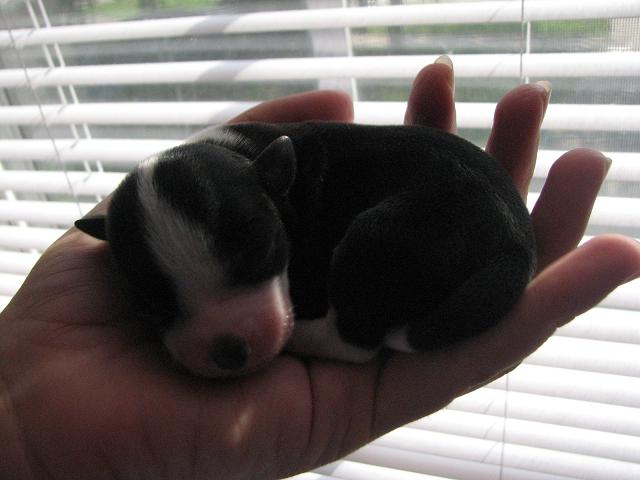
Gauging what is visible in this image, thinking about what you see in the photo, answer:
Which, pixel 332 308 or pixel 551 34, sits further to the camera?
pixel 551 34

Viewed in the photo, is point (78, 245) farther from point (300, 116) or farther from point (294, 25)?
point (294, 25)

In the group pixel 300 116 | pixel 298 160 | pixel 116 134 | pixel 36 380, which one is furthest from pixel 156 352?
pixel 116 134

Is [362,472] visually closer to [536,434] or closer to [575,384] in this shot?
[536,434]

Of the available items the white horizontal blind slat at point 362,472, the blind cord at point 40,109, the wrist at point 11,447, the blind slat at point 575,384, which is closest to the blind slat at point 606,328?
the blind slat at point 575,384

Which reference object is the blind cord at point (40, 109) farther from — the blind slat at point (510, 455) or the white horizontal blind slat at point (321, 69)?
the blind slat at point (510, 455)

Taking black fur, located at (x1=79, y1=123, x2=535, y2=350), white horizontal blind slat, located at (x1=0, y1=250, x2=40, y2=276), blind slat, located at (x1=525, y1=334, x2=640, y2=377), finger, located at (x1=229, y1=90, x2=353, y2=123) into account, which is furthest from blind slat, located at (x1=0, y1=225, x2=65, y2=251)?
blind slat, located at (x1=525, y1=334, x2=640, y2=377)

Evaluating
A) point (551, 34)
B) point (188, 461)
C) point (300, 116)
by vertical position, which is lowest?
point (188, 461)
